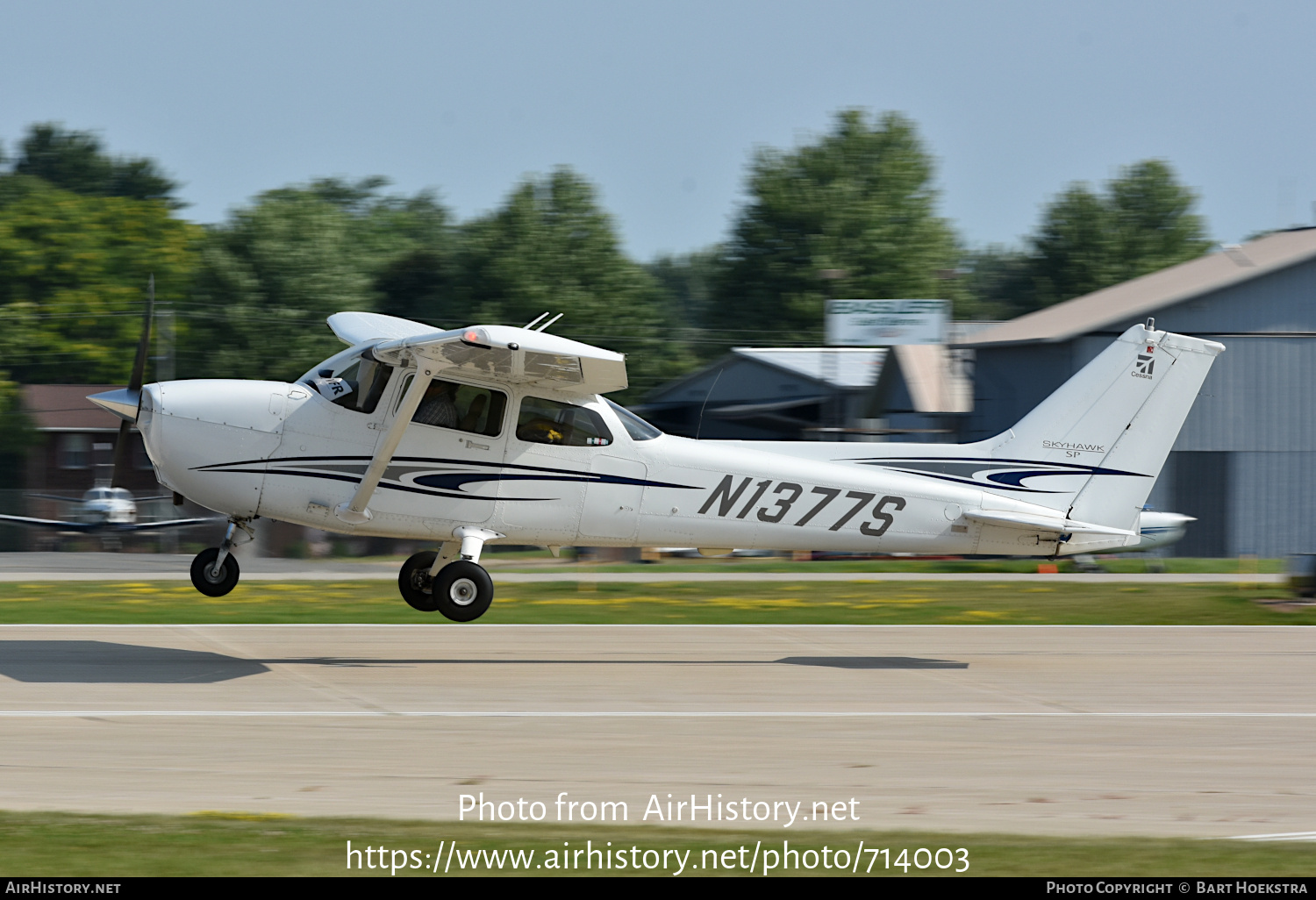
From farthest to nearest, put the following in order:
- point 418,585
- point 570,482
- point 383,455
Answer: point 418,585 → point 570,482 → point 383,455

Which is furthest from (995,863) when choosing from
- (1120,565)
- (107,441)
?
(107,441)

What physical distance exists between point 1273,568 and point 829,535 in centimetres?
1765

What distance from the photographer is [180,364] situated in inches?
2012

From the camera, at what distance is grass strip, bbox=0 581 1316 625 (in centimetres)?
1756

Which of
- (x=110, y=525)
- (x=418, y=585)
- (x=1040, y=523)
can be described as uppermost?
(x=1040, y=523)

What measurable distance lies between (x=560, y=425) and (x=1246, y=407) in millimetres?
23827

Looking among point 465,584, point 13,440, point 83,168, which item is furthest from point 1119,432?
point 83,168

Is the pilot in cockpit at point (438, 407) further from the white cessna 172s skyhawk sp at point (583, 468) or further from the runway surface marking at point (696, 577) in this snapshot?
the runway surface marking at point (696, 577)

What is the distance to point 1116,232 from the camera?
73.8 metres

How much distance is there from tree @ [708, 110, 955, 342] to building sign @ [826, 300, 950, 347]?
22.3m

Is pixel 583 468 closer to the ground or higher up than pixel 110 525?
higher up

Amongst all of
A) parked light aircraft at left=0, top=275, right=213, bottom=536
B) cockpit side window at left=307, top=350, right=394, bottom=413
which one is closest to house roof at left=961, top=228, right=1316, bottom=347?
parked light aircraft at left=0, top=275, right=213, bottom=536

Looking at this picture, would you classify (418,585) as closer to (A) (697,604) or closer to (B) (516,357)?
(B) (516,357)

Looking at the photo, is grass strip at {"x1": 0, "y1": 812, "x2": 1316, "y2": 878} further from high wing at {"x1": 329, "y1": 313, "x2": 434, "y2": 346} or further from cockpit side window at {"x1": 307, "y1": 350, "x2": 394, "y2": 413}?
high wing at {"x1": 329, "y1": 313, "x2": 434, "y2": 346}
